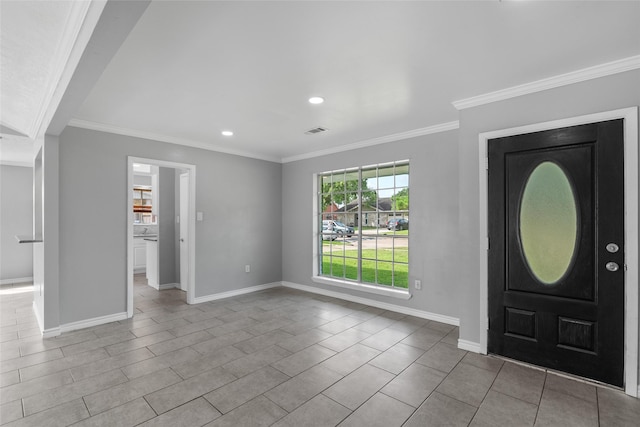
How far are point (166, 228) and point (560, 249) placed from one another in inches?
237

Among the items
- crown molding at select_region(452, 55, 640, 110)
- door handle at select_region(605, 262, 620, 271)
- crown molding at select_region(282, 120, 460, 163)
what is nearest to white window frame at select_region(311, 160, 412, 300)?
crown molding at select_region(282, 120, 460, 163)

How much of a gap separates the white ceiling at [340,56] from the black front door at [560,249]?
0.68 metres

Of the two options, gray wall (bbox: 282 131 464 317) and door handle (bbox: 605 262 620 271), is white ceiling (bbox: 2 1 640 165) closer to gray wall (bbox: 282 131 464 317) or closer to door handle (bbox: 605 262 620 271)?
gray wall (bbox: 282 131 464 317)

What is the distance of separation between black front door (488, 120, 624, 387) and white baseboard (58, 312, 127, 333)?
14.5ft

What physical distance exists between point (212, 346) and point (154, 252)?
3568 millimetres

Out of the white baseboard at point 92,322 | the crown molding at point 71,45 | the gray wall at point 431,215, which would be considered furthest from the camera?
the gray wall at point 431,215

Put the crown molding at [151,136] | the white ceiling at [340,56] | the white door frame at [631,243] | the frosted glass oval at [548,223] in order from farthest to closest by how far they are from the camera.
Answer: the crown molding at [151,136] < the frosted glass oval at [548,223] < the white door frame at [631,243] < the white ceiling at [340,56]

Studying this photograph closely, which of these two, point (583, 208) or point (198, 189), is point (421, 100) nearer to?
point (583, 208)

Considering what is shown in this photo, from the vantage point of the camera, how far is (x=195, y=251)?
4.93m

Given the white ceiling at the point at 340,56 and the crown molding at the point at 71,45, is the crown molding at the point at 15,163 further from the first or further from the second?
the crown molding at the point at 71,45

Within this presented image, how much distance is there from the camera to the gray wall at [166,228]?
5.94 meters

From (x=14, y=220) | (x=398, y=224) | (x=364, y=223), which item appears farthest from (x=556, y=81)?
(x=14, y=220)

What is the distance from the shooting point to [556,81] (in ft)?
8.84

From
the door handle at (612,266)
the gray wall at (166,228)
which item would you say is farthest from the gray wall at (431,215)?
the gray wall at (166,228)
